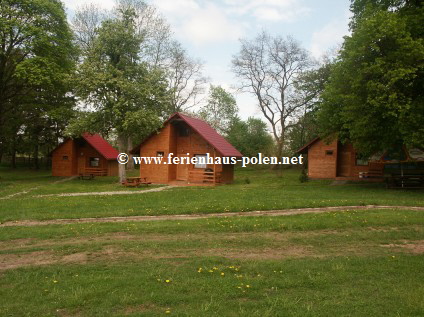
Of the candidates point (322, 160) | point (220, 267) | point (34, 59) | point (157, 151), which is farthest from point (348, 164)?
point (220, 267)

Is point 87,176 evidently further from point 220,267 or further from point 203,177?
point 220,267

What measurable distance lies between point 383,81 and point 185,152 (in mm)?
16137

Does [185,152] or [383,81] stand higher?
[383,81]

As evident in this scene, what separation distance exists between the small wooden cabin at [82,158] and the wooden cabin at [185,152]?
10.7m

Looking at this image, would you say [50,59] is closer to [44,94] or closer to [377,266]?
[44,94]

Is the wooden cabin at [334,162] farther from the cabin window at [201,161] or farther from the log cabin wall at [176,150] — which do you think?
the cabin window at [201,161]

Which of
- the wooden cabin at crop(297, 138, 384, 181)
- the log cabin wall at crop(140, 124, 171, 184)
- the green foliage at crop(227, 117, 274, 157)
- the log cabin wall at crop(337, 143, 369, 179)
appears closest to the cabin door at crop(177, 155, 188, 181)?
the log cabin wall at crop(140, 124, 171, 184)

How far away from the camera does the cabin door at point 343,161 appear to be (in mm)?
33781

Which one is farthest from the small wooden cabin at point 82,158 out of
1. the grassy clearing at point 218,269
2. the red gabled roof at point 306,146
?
the grassy clearing at point 218,269

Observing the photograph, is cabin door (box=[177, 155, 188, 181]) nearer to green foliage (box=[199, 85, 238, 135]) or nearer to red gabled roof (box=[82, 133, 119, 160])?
red gabled roof (box=[82, 133, 119, 160])

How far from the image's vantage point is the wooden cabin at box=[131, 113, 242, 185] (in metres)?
29.5

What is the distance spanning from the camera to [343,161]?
34.1 metres

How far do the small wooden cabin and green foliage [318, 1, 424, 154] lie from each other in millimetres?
27074

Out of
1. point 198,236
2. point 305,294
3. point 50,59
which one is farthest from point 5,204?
point 50,59
